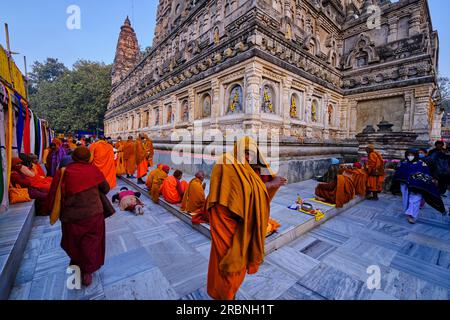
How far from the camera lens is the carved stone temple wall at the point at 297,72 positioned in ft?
24.7

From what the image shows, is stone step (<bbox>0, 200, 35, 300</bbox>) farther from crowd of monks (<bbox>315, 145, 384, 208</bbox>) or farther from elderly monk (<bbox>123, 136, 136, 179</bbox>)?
crowd of monks (<bbox>315, 145, 384, 208</bbox>)

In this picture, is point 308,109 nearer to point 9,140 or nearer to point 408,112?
point 408,112

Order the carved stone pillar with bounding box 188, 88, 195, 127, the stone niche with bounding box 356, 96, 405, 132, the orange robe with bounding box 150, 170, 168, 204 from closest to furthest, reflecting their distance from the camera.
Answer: the orange robe with bounding box 150, 170, 168, 204, the carved stone pillar with bounding box 188, 88, 195, 127, the stone niche with bounding box 356, 96, 405, 132

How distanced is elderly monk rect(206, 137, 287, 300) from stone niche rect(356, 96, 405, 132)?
13445 millimetres

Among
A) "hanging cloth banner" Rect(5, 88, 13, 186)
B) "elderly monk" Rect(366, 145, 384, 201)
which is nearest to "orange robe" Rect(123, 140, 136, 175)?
"hanging cloth banner" Rect(5, 88, 13, 186)

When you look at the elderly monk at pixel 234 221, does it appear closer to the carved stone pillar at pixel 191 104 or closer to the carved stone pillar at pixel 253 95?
the carved stone pillar at pixel 253 95

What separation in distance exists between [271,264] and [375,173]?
473 centimetres

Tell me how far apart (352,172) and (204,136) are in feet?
18.5

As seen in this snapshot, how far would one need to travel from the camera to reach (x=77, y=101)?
26297 millimetres

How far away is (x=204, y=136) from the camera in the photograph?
8.58 meters

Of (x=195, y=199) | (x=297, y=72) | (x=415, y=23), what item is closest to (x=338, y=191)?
(x=195, y=199)

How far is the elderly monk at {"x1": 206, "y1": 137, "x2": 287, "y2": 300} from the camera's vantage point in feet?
5.48

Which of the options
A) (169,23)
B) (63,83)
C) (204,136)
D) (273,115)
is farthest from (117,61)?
(273,115)

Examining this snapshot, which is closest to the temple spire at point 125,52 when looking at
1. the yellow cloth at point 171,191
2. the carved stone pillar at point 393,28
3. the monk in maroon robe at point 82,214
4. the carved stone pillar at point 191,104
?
the carved stone pillar at point 191,104
